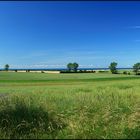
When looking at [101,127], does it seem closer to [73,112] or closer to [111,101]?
[73,112]

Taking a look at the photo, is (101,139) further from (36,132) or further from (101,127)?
(36,132)

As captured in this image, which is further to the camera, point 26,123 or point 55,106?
point 55,106

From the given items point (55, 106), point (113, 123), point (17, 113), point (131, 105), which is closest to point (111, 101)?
point (131, 105)

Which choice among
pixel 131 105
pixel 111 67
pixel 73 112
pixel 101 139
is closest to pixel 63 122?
pixel 73 112

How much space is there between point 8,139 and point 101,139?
264 centimetres

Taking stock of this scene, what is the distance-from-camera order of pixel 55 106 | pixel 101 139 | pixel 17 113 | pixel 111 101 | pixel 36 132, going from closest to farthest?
pixel 101 139 < pixel 36 132 < pixel 17 113 < pixel 55 106 < pixel 111 101

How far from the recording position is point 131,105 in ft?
44.7

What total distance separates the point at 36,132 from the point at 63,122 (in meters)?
1.29

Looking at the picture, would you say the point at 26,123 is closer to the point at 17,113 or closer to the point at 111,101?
the point at 17,113

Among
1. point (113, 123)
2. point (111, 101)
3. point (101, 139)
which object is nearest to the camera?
point (101, 139)

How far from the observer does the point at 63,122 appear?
10719 millimetres

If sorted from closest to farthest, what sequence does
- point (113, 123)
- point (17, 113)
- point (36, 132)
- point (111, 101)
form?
1. point (36, 132)
2. point (113, 123)
3. point (17, 113)
4. point (111, 101)

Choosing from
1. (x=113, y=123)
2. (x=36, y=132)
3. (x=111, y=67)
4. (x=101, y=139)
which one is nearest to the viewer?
(x=101, y=139)

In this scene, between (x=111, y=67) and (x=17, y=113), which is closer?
(x=17, y=113)
